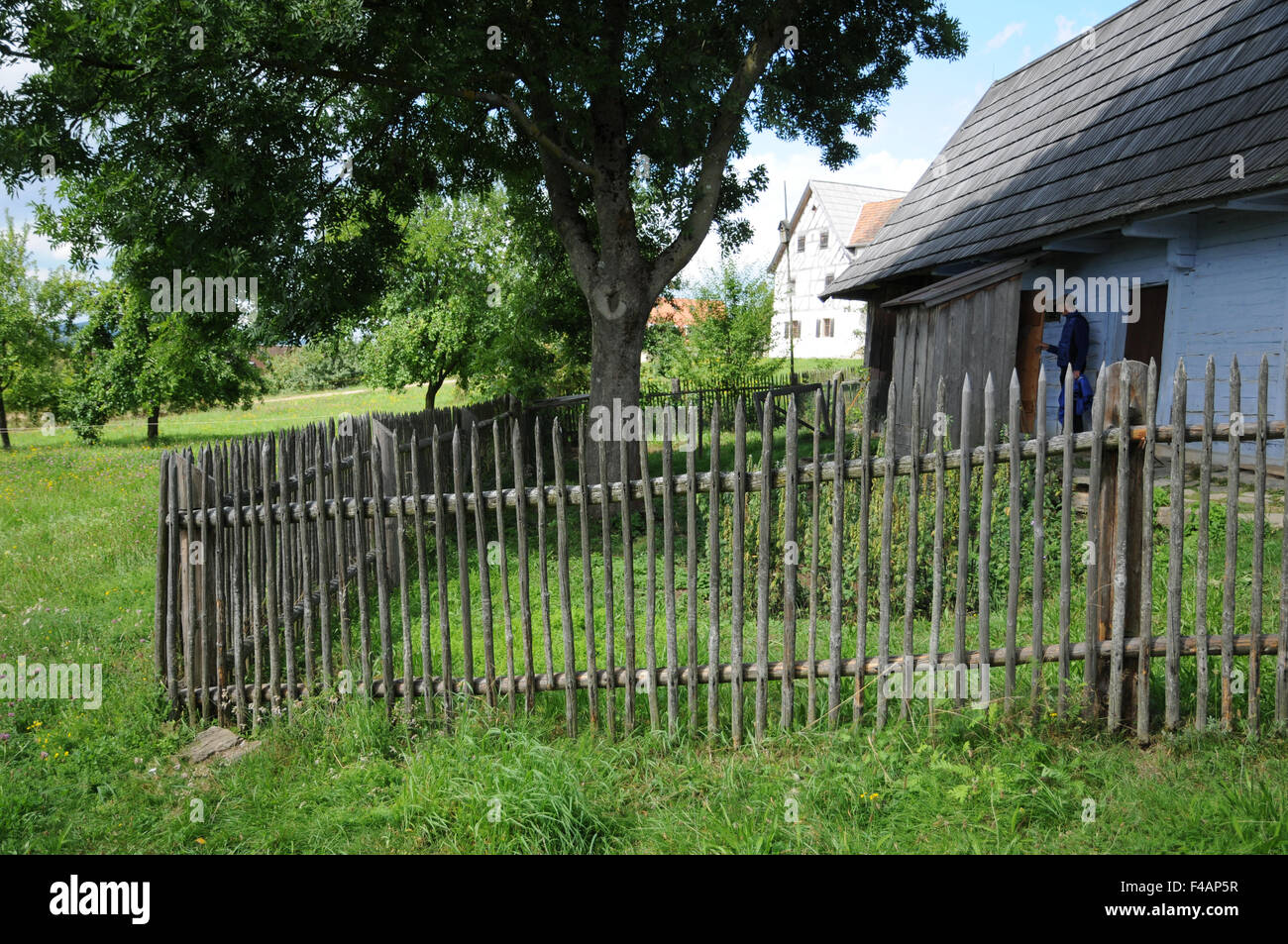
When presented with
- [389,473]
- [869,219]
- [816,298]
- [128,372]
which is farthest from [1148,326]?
[869,219]

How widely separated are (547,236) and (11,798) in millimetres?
11602

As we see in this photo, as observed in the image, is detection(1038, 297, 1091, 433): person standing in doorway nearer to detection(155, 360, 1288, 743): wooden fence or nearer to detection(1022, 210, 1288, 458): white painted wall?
detection(1022, 210, 1288, 458): white painted wall

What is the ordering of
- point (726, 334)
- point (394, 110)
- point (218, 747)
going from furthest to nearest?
point (726, 334) → point (394, 110) → point (218, 747)

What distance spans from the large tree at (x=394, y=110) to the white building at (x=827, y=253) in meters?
27.5

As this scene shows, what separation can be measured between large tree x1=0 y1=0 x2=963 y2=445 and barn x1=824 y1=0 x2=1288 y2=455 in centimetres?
237

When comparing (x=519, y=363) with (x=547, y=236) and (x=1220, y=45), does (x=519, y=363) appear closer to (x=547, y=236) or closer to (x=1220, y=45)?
(x=547, y=236)

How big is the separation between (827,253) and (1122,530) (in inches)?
1615

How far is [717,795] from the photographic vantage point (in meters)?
3.60

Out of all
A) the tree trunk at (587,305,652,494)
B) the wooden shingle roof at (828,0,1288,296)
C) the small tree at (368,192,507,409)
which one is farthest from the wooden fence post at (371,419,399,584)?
the small tree at (368,192,507,409)

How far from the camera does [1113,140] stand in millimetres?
10586

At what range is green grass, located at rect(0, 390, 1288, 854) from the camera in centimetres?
323

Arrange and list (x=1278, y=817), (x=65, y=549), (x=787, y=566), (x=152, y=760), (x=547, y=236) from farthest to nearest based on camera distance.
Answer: (x=547, y=236), (x=65, y=549), (x=152, y=760), (x=787, y=566), (x=1278, y=817)

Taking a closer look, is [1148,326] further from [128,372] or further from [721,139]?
[128,372]

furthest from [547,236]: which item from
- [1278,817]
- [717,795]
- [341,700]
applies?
[1278,817]
